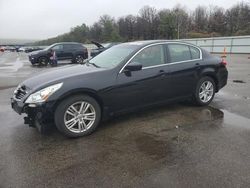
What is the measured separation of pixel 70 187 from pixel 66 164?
0.59 m

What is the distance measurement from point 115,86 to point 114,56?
94cm

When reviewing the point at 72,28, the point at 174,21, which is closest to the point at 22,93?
the point at 174,21

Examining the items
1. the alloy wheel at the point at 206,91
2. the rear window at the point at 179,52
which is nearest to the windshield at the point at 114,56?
the rear window at the point at 179,52

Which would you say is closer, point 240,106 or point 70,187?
point 70,187

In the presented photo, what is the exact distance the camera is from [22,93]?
176 inches

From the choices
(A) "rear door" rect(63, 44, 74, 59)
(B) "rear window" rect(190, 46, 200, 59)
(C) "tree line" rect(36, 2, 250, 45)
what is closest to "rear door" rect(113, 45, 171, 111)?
(B) "rear window" rect(190, 46, 200, 59)

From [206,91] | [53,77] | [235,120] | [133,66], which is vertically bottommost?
[235,120]

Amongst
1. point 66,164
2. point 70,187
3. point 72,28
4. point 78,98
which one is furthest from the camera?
point 72,28

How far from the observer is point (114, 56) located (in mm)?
5305

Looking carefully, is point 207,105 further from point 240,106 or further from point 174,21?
point 174,21

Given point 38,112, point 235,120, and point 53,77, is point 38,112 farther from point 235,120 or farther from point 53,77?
point 235,120

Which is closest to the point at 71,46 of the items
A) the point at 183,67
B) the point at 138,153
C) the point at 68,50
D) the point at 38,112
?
the point at 68,50

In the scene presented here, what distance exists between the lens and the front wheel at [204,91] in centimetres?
589

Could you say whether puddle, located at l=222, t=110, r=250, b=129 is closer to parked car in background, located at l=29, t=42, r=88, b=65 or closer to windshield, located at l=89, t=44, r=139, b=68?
windshield, located at l=89, t=44, r=139, b=68
